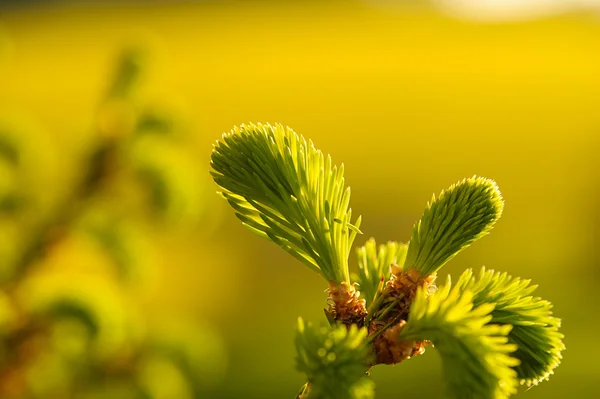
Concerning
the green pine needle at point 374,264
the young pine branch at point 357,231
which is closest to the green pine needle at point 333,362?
the young pine branch at point 357,231

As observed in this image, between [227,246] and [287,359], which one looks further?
[227,246]

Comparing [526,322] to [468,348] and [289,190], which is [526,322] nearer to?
[468,348]

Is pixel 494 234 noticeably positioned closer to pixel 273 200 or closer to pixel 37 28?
pixel 273 200

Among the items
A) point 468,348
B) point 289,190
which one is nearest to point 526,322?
point 468,348

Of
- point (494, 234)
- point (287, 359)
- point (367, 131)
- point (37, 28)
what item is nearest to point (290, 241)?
point (287, 359)

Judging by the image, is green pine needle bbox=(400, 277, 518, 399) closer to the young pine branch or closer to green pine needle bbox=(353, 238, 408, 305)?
the young pine branch

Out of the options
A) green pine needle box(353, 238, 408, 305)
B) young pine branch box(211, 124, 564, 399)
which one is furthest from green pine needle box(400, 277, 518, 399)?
green pine needle box(353, 238, 408, 305)
